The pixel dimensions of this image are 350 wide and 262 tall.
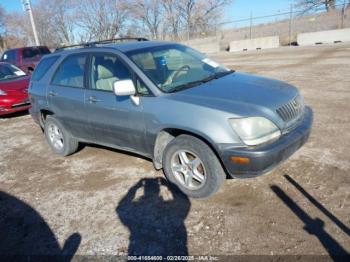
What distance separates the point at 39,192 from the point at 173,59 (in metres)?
2.57

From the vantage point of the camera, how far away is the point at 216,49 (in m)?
26.4

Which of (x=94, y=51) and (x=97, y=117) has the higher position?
(x=94, y=51)

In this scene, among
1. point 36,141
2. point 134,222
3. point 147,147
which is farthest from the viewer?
point 36,141

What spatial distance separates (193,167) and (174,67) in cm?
143

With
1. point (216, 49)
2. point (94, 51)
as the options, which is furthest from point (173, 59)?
A: point (216, 49)

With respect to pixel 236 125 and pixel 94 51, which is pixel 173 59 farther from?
pixel 236 125

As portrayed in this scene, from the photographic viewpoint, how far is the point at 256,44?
2423 cm

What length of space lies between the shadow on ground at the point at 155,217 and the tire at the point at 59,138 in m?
1.70

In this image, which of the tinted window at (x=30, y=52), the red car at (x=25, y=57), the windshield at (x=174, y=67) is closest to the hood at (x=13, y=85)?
the windshield at (x=174, y=67)

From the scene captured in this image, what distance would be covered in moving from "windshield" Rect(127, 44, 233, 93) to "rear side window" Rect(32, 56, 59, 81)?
1.88 metres

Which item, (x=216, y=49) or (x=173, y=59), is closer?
(x=173, y=59)

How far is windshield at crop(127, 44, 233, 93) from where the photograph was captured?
4.14m

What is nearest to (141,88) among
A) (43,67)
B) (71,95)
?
(71,95)

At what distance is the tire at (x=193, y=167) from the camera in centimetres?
362
